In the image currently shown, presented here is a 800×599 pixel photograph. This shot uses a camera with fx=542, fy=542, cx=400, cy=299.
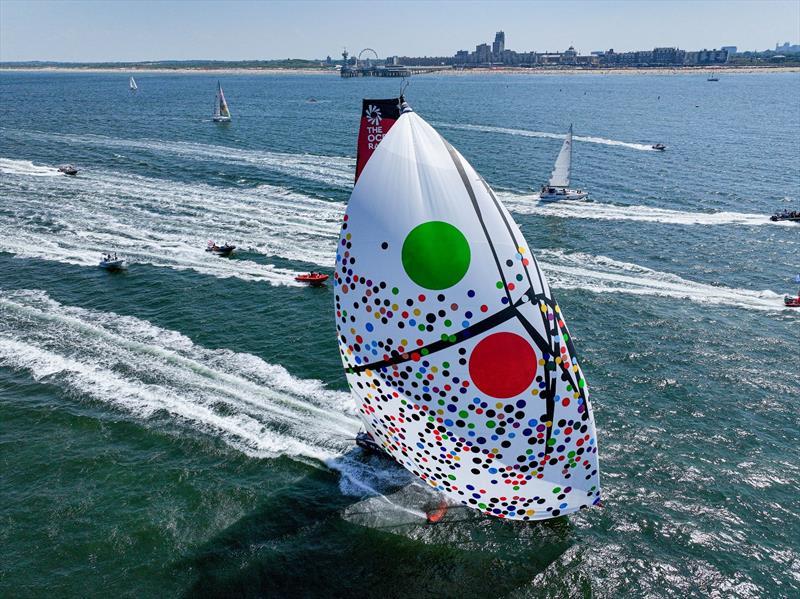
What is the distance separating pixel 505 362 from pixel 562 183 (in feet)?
189

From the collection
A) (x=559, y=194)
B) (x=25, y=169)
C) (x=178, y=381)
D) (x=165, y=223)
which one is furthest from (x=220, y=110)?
(x=178, y=381)

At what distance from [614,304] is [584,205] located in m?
28.2

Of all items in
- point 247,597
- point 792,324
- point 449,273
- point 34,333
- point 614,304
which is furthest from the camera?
point 614,304

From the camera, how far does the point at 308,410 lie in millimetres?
28797

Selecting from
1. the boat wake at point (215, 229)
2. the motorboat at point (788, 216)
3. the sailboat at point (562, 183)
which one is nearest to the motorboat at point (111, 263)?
the boat wake at point (215, 229)

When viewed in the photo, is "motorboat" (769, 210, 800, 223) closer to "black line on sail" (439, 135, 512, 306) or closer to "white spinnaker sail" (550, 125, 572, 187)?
"white spinnaker sail" (550, 125, 572, 187)

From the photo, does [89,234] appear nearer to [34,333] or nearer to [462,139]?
[34,333]

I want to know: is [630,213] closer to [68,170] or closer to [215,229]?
[215,229]

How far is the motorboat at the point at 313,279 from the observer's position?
146 feet

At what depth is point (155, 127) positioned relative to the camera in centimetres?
12088

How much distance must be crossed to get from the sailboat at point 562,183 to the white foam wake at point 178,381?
154 feet

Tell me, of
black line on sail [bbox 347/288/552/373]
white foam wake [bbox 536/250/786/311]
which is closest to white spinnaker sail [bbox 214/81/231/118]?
white foam wake [bbox 536/250/786/311]

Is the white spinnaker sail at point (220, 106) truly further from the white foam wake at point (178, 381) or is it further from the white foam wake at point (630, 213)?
the white foam wake at point (178, 381)

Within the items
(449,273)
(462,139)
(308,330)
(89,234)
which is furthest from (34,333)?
(462,139)
